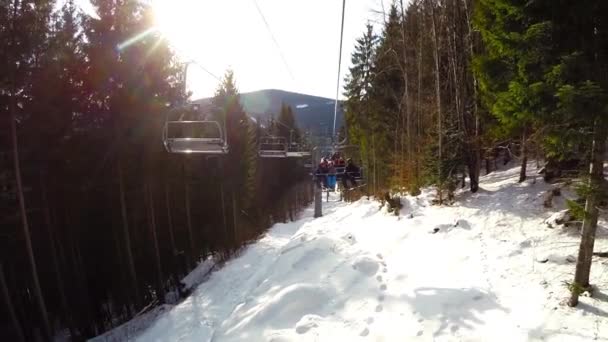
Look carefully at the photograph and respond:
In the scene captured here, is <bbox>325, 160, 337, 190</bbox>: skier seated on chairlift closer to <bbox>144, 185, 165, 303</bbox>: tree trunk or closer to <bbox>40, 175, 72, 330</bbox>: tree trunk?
<bbox>144, 185, 165, 303</bbox>: tree trunk

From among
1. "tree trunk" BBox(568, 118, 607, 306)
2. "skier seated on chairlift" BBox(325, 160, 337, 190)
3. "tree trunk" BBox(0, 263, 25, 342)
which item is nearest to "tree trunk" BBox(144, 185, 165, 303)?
"tree trunk" BBox(0, 263, 25, 342)

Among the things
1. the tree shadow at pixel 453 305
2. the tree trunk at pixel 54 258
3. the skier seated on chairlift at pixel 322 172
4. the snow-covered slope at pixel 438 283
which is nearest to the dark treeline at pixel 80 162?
the tree trunk at pixel 54 258

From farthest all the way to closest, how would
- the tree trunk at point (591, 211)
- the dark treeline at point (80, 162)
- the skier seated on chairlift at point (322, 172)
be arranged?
1. the skier seated on chairlift at point (322, 172)
2. the dark treeline at point (80, 162)
3. the tree trunk at point (591, 211)

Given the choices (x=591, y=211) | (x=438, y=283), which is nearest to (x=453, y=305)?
(x=438, y=283)

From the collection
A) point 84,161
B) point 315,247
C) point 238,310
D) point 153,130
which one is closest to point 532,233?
point 315,247

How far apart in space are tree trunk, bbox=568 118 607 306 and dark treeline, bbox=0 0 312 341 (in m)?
6.41

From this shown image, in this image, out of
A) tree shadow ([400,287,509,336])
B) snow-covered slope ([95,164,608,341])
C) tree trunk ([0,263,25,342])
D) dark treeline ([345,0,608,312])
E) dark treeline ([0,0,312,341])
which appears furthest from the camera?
dark treeline ([0,0,312,341])

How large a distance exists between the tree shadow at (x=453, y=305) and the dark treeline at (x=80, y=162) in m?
5.44

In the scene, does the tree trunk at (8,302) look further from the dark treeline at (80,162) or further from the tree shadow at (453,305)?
the tree shadow at (453,305)

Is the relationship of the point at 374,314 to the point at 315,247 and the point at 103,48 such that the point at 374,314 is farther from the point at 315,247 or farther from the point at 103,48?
the point at 103,48

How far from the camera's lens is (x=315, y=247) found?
794cm

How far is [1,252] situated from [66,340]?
377cm

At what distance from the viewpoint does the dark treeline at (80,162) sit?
31.9ft

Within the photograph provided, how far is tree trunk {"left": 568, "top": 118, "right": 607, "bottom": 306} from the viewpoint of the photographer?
11.5ft
